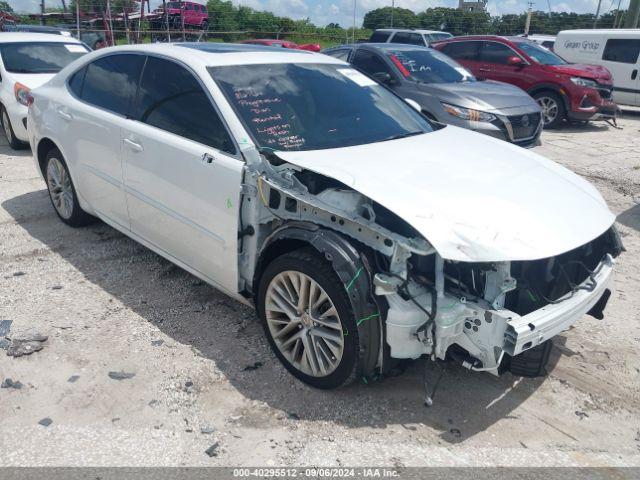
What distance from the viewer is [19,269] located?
4582 millimetres

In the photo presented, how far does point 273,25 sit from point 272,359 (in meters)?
28.0

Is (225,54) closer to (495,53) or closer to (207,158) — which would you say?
(207,158)

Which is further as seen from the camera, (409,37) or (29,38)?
(409,37)

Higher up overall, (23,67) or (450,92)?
(450,92)

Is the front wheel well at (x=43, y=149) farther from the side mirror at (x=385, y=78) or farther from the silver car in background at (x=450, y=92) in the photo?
the side mirror at (x=385, y=78)

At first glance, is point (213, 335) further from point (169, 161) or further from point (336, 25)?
point (336, 25)

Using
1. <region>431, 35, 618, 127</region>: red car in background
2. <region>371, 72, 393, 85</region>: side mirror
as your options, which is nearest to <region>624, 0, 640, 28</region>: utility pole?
<region>431, 35, 618, 127</region>: red car in background

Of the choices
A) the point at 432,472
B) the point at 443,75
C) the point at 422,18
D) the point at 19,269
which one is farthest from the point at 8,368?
the point at 422,18

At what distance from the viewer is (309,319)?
306cm

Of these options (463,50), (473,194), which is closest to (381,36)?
(463,50)

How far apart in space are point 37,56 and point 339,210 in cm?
804

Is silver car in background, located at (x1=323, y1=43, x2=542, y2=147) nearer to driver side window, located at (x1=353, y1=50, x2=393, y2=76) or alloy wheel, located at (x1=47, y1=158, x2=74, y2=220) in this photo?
driver side window, located at (x1=353, y1=50, x2=393, y2=76)

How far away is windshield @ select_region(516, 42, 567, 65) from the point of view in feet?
38.8

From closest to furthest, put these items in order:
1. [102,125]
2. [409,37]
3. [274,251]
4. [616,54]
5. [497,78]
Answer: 1. [274,251]
2. [102,125]
3. [497,78]
4. [616,54]
5. [409,37]
